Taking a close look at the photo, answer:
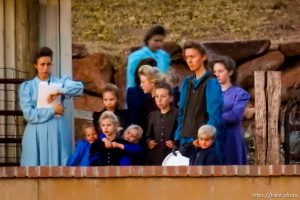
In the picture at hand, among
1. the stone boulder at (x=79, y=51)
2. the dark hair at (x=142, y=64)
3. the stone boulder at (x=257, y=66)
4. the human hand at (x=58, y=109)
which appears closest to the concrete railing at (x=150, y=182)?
the human hand at (x=58, y=109)

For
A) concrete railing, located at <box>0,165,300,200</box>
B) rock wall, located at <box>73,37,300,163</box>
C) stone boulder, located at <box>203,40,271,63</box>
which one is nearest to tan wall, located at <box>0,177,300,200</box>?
concrete railing, located at <box>0,165,300,200</box>

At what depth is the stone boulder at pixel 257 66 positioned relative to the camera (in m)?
23.4

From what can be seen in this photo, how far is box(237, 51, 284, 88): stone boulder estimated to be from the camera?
23.4 metres

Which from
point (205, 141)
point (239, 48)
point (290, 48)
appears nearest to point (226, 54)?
point (239, 48)

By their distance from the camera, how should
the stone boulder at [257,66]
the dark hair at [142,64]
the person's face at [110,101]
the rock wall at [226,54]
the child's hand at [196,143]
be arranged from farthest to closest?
the stone boulder at [257,66] < the rock wall at [226,54] < the dark hair at [142,64] < the person's face at [110,101] < the child's hand at [196,143]

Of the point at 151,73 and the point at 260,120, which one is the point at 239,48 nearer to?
the point at 260,120

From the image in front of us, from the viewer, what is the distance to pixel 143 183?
504 inches

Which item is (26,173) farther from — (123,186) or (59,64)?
(59,64)

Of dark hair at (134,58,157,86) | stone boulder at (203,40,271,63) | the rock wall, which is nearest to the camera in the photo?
dark hair at (134,58,157,86)

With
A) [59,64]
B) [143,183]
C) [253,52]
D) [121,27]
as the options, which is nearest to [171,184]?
[143,183]

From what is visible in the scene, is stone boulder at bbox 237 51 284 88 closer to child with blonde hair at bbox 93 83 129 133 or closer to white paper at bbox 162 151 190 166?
child with blonde hair at bbox 93 83 129 133

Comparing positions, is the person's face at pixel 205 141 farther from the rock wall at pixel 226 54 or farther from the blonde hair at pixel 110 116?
the rock wall at pixel 226 54

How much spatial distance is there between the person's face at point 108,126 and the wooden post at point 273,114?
1.41 metres

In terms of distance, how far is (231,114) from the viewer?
1340 cm
